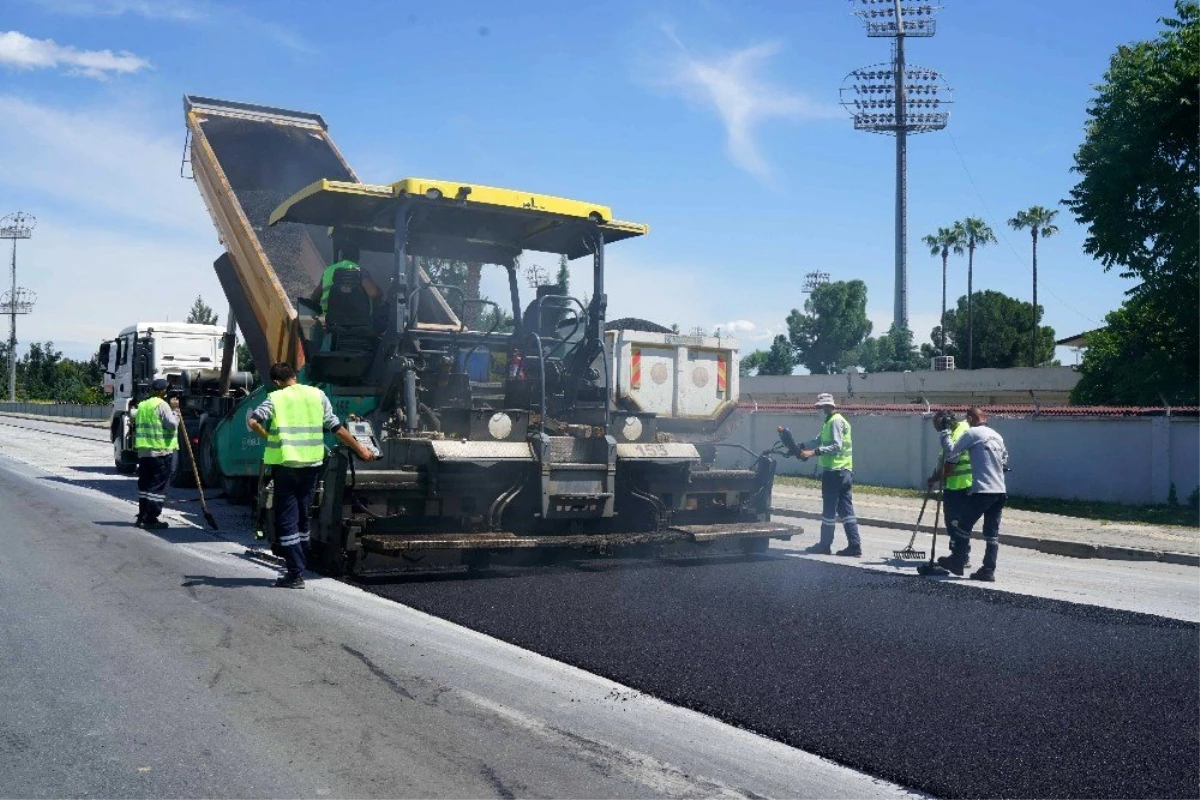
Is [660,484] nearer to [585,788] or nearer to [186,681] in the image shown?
[186,681]

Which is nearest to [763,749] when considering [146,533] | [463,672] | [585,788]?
[585,788]

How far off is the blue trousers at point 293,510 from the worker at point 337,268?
2.03 metres

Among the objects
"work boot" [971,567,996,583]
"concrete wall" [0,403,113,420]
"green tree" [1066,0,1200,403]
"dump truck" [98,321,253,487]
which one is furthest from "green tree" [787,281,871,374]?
"work boot" [971,567,996,583]

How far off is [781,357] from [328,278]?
7048 centimetres

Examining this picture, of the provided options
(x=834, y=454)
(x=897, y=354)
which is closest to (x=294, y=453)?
(x=834, y=454)

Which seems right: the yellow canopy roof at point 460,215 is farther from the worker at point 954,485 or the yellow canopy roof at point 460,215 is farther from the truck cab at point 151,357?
the truck cab at point 151,357

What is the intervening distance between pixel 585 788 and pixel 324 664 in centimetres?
222

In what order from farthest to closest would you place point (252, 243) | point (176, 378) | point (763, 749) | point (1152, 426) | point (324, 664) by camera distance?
point (1152, 426) < point (176, 378) < point (252, 243) < point (324, 664) < point (763, 749)

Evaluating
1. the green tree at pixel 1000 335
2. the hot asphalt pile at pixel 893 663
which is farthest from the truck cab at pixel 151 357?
the green tree at pixel 1000 335

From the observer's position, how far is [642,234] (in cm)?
1002

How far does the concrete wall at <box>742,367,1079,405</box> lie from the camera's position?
4425cm

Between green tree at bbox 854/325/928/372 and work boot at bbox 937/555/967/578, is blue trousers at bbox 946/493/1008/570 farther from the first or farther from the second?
green tree at bbox 854/325/928/372

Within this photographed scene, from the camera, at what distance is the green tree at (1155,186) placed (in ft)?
65.0

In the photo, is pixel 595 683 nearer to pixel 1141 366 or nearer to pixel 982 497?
pixel 982 497
